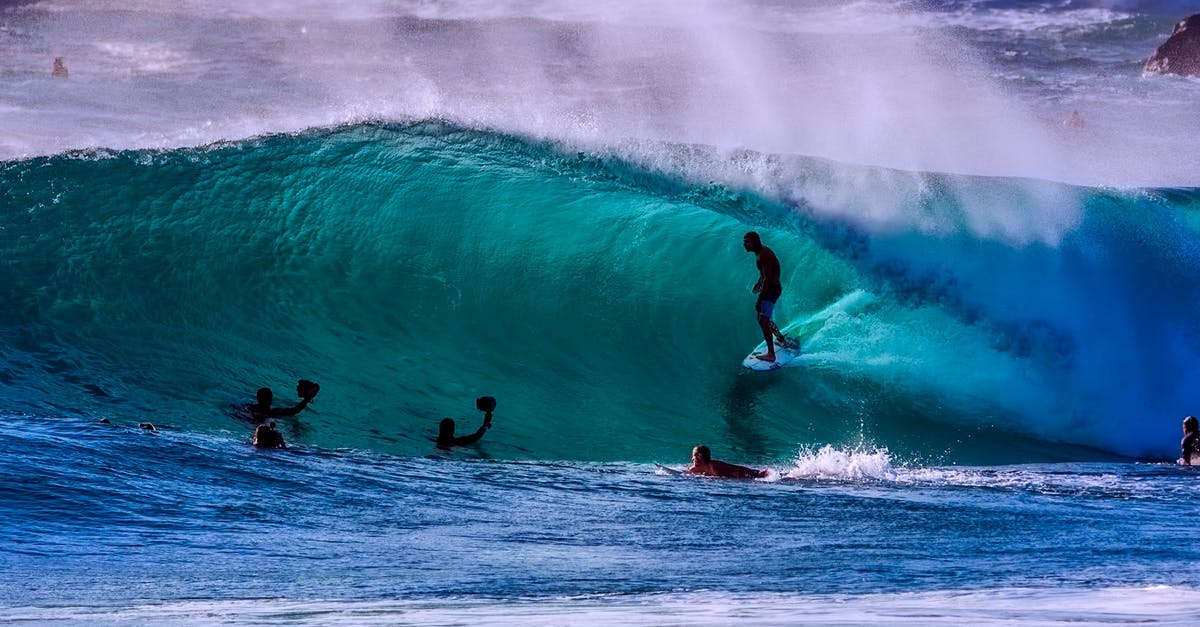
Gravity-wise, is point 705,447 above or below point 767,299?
below

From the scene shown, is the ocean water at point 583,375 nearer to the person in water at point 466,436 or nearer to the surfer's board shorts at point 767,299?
the person in water at point 466,436

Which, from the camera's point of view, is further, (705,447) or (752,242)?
(752,242)

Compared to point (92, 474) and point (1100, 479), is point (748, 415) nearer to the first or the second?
point (1100, 479)

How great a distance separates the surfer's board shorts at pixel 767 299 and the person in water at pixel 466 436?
264cm

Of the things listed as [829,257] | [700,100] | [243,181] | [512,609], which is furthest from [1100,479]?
[700,100]

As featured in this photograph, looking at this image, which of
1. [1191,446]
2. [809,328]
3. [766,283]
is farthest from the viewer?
[809,328]

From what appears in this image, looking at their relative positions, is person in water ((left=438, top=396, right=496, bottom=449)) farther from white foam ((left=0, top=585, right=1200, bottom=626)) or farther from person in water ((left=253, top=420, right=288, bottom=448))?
white foam ((left=0, top=585, right=1200, bottom=626))

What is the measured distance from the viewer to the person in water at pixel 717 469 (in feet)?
32.1

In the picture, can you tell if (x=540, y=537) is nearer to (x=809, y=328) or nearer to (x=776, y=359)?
(x=776, y=359)

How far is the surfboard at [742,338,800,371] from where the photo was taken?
494 inches

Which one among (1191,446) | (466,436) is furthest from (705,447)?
(1191,446)

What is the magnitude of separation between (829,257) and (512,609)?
9.53 meters

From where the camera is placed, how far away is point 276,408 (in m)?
11.2

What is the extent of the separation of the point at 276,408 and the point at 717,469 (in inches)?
151
